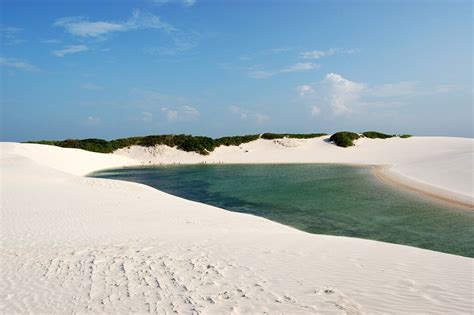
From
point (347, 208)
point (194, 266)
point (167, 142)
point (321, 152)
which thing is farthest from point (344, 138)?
point (194, 266)

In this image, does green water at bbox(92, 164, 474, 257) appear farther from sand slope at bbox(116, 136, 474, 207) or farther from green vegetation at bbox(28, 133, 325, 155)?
green vegetation at bbox(28, 133, 325, 155)

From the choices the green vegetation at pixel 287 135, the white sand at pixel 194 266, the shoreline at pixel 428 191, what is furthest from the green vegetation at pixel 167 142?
the white sand at pixel 194 266

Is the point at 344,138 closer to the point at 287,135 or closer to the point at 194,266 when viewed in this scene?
the point at 287,135

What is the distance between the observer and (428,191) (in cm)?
1886

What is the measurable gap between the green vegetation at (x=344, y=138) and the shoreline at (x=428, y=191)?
2332cm

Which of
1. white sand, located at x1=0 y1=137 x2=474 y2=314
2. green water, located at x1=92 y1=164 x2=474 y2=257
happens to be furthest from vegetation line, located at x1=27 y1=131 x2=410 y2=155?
white sand, located at x1=0 y1=137 x2=474 y2=314

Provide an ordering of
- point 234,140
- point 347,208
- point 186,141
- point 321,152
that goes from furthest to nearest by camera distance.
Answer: point 234,140 → point 186,141 → point 321,152 → point 347,208

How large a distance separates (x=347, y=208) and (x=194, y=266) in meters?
10.6

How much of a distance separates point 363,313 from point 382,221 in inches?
373

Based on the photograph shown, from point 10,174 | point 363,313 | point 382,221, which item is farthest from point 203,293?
point 10,174

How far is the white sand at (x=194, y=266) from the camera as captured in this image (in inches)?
208

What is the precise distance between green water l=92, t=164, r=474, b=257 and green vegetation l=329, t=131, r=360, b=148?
23.3 m

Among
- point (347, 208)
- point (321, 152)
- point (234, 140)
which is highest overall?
point (234, 140)

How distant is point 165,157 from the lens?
49.9 metres
